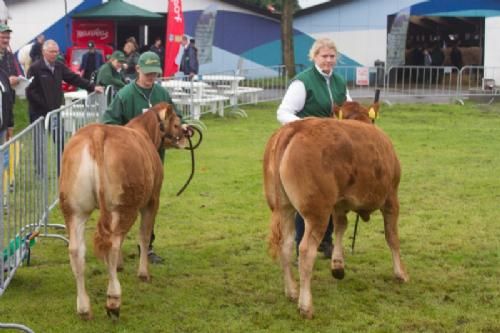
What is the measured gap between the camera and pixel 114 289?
6379 mm

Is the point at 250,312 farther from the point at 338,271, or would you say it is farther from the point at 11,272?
the point at 11,272

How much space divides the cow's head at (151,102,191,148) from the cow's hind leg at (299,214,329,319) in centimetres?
181

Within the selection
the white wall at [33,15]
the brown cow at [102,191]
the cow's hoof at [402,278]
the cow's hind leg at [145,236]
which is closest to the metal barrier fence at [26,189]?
the brown cow at [102,191]

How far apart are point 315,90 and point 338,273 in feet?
5.27

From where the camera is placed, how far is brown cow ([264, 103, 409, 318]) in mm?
6438

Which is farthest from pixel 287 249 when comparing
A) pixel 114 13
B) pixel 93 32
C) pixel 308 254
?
pixel 93 32

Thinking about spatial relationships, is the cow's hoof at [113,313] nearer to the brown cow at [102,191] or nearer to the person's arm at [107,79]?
the brown cow at [102,191]

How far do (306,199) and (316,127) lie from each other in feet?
1.85

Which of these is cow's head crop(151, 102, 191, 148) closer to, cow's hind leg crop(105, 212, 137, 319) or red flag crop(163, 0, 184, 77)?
cow's hind leg crop(105, 212, 137, 319)

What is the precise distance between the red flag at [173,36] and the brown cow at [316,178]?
16.9 meters

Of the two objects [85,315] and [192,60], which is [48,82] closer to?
[85,315]

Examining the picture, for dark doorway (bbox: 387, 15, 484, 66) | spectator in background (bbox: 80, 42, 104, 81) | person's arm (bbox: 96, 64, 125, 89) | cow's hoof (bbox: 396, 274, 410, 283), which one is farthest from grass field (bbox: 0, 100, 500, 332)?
dark doorway (bbox: 387, 15, 484, 66)

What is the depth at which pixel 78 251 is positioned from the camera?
250 inches

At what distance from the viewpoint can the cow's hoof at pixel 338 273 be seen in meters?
7.53
